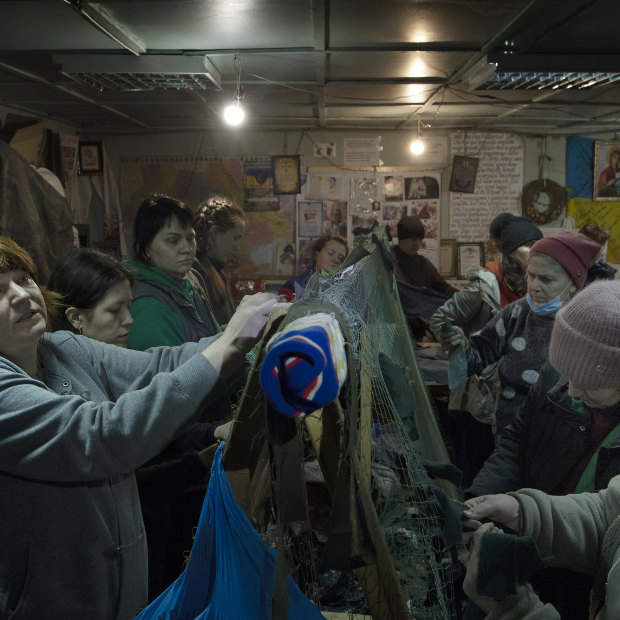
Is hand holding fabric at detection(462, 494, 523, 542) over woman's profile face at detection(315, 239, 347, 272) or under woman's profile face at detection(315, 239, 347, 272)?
under

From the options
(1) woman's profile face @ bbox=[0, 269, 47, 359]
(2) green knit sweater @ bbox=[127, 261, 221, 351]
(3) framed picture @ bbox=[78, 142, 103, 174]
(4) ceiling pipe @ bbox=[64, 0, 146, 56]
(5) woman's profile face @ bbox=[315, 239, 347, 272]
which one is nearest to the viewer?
(1) woman's profile face @ bbox=[0, 269, 47, 359]

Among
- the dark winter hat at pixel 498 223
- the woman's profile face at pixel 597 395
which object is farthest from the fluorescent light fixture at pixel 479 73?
the woman's profile face at pixel 597 395

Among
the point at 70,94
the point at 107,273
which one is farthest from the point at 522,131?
the point at 107,273

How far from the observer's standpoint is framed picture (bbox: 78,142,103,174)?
209 inches

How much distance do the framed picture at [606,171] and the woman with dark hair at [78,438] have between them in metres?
5.35

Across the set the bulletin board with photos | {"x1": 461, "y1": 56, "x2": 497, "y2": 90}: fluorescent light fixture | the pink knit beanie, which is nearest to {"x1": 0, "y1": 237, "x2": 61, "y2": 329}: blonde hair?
the pink knit beanie

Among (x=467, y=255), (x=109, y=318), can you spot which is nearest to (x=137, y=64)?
(x=109, y=318)

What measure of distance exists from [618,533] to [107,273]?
1.46 metres

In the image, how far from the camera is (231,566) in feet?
2.58

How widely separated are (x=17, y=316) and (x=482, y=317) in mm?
2463

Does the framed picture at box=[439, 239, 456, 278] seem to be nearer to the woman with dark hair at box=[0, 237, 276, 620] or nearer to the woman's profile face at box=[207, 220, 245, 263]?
the woman's profile face at box=[207, 220, 245, 263]

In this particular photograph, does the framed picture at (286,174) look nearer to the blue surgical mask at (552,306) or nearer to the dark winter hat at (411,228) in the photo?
the dark winter hat at (411,228)

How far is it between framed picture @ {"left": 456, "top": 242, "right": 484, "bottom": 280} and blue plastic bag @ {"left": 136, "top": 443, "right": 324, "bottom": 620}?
5.06 m

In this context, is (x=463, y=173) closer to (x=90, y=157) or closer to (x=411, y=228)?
(x=411, y=228)
